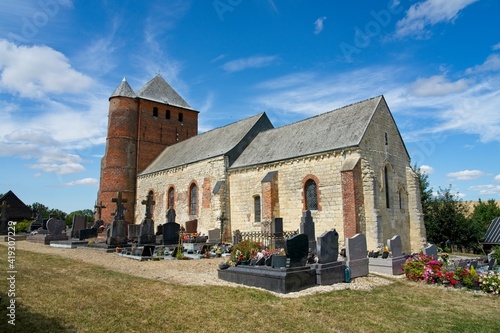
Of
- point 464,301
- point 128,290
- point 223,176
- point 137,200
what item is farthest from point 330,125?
point 137,200

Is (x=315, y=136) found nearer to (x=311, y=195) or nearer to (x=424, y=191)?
(x=311, y=195)

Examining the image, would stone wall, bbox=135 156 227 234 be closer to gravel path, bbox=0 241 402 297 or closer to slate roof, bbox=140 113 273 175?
slate roof, bbox=140 113 273 175

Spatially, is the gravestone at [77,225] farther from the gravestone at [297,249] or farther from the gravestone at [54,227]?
the gravestone at [297,249]

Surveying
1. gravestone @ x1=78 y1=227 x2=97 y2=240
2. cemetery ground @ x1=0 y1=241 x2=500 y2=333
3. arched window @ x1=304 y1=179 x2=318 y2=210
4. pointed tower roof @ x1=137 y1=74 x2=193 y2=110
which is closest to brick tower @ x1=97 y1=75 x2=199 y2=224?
pointed tower roof @ x1=137 y1=74 x2=193 y2=110

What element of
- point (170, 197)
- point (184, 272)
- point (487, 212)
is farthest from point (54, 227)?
point (487, 212)

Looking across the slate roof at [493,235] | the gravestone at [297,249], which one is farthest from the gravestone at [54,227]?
the slate roof at [493,235]

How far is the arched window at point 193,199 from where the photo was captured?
25067mm

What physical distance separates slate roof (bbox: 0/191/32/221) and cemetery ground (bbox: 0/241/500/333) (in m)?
35.5

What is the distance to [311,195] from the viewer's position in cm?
1816

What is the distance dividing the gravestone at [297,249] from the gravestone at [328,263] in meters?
0.59

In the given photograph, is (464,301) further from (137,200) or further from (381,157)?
(137,200)

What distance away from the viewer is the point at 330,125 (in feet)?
63.4

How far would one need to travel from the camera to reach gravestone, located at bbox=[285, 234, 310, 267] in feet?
29.8

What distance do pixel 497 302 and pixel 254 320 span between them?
257 inches
